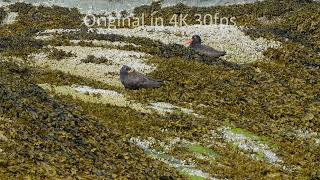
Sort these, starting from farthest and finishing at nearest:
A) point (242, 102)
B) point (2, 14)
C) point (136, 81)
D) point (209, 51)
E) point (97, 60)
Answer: point (2, 14)
point (209, 51)
point (97, 60)
point (136, 81)
point (242, 102)

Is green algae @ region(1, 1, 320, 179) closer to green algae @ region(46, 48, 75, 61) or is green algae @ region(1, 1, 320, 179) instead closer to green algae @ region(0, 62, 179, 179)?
green algae @ region(0, 62, 179, 179)

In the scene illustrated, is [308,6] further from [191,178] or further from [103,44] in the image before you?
[191,178]

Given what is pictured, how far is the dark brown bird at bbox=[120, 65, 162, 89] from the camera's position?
108ft

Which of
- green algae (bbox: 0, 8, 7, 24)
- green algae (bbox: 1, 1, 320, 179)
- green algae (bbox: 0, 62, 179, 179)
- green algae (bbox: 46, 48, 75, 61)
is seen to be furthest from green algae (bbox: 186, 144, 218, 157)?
green algae (bbox: 0, 8, 7, 24)

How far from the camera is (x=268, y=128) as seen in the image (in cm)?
2819

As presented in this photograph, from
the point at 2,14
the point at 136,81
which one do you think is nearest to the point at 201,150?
the point at 136,81

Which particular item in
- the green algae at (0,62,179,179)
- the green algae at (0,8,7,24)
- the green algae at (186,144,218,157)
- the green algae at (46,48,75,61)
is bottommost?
the green algae at (186,144,218,157)

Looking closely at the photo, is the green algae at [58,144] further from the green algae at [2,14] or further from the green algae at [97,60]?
the green algae at [2,14]

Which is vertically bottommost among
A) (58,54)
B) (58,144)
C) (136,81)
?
(58,144)

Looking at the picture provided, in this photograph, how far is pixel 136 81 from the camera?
32.9 metres

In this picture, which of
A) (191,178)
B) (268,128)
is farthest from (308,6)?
(191,178)

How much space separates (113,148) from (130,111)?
579 cm

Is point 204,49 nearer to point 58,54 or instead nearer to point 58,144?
point 58,54

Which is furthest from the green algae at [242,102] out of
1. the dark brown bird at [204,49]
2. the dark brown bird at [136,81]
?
the dark brown bird at [204,49]
